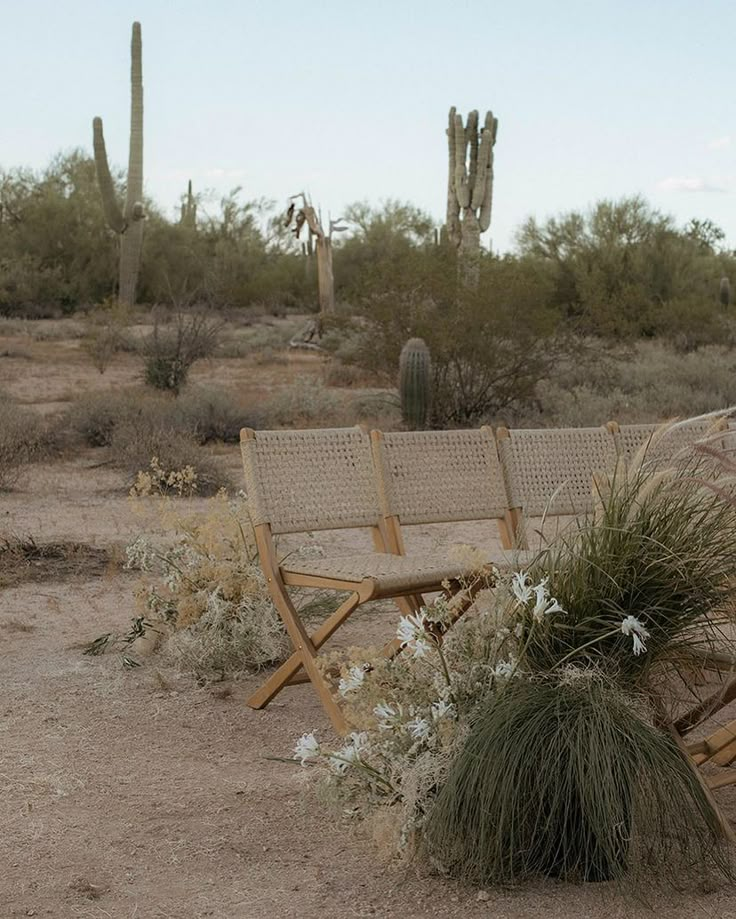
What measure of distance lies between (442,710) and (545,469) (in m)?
2.30

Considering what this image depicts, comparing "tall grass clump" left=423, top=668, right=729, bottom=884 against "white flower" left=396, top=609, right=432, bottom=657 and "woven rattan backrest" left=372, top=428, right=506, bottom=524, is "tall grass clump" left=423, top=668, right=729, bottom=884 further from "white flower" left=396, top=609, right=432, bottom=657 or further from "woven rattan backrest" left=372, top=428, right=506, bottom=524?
"woven rattan backrest" left=372, top=428, right=506, bottom=524

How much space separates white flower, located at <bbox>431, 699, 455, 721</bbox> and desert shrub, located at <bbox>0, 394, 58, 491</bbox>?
7.30m

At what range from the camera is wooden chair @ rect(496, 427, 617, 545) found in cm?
524

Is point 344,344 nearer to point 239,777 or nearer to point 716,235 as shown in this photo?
point 239,777

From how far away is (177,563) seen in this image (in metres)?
5.47

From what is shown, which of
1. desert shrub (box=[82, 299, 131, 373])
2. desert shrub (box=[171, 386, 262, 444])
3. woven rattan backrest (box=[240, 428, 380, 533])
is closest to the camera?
woven rattan backrest (box=[240, 428, 380, 533])

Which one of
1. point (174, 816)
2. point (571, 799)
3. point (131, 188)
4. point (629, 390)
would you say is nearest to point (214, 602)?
point (174, 816)

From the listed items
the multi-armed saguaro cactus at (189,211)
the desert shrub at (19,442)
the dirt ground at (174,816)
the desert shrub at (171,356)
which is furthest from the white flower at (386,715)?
the multi-armed saguaro cactus at (189,211)

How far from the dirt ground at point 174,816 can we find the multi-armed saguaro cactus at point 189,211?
112ft

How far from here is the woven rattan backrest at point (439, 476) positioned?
199 inches

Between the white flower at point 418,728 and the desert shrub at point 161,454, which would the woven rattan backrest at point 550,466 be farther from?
the desert shrub at point 161,454

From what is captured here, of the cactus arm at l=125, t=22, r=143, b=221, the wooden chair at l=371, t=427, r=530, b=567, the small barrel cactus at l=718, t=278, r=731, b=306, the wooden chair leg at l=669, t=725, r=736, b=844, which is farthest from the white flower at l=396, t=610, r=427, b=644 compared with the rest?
the small barrel cactus at l=718, t=278, r=731, b=306

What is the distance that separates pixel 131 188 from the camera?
2792cm

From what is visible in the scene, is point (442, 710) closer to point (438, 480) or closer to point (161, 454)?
point (438, 480)
